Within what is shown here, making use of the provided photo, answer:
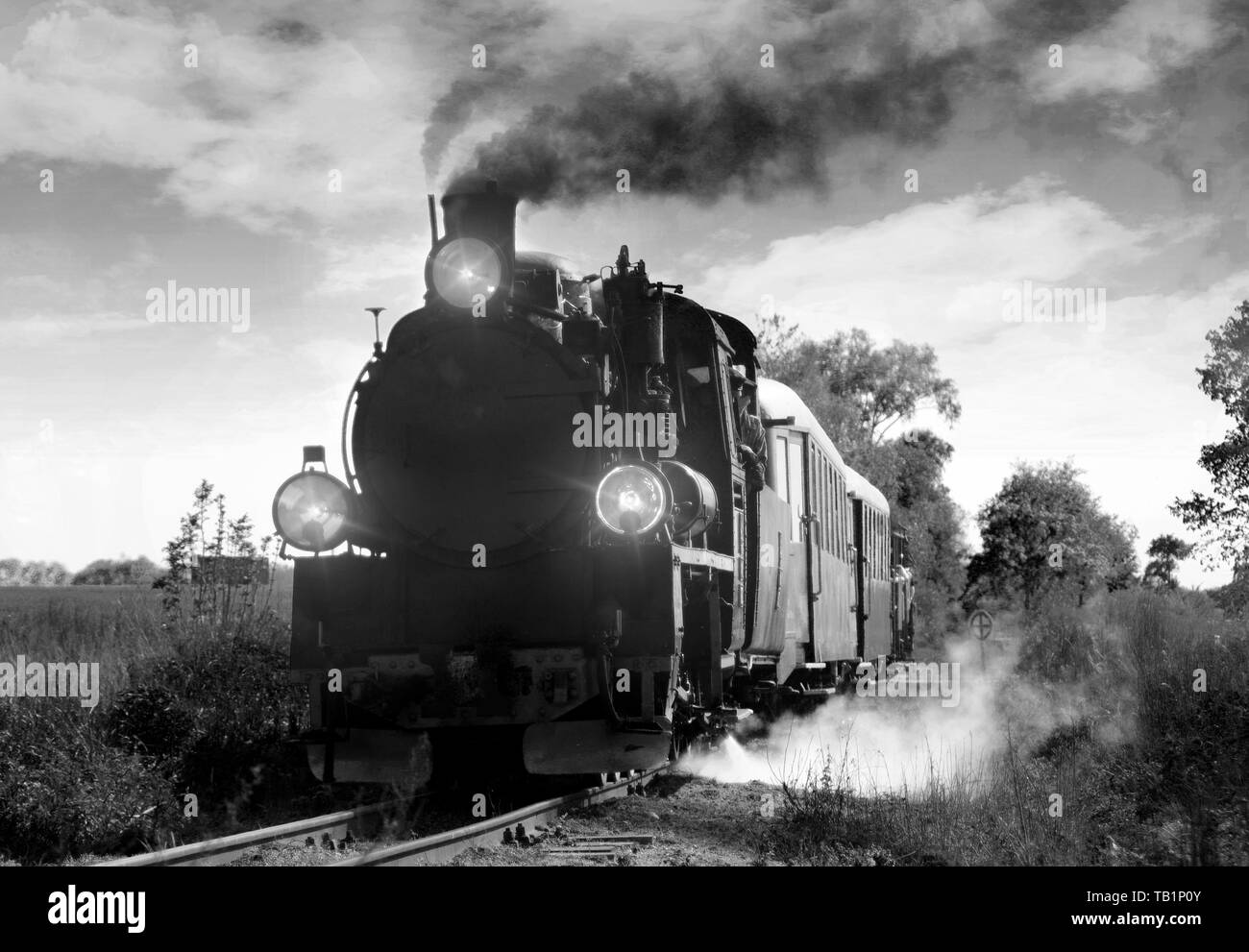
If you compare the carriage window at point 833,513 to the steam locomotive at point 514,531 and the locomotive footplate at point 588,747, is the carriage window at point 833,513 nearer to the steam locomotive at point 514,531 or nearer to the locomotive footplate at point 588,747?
the steam locomotive at point 514,531

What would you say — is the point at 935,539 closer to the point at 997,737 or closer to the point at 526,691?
the point at 997,737

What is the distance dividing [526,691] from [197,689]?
3844 mm

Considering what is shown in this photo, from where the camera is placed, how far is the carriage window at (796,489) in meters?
9.24

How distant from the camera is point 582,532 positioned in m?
6.56

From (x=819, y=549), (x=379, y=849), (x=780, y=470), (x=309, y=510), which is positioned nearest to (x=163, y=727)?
(x=309, y=510)

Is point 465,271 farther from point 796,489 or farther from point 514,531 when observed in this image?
point 796,489

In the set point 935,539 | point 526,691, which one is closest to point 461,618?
point 526,691

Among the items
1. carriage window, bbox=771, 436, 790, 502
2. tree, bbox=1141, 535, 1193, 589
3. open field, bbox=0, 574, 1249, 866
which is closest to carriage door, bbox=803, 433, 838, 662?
carriage window, bbox=771, 436, 790, 502

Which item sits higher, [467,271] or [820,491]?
[467,271]

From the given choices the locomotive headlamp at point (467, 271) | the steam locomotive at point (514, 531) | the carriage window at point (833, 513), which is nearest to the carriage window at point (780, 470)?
the steam locomotive at point (514, 531)

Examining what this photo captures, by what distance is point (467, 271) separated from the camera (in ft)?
22.1

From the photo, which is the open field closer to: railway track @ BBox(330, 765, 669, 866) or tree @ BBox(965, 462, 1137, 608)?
railway track @ BBox(330, 765, 669, 866)

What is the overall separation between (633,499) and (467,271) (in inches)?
67.8

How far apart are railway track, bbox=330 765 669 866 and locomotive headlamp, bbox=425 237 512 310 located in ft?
9.25
